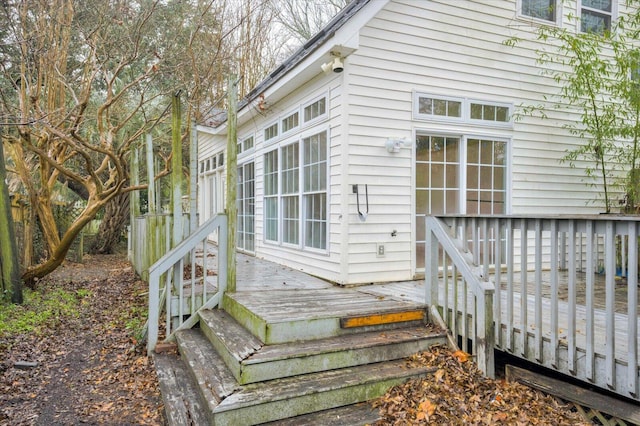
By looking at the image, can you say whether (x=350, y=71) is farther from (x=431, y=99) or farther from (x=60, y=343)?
(x=60, y=343)

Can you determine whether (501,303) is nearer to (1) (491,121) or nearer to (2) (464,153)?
(2) (464,153)

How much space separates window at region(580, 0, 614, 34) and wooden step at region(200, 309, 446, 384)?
607 centimetres

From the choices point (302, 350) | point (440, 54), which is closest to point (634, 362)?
point (302, 350)

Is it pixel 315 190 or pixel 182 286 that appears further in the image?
pixel 315 190

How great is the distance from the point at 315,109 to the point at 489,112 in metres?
2.49

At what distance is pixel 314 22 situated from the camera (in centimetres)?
1541

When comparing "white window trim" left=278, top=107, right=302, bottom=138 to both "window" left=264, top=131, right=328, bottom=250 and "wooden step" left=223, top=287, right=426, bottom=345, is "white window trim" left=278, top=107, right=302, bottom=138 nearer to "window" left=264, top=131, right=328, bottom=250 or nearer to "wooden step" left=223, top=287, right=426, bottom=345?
"window" left=264, top=131, right=328, bottom=250

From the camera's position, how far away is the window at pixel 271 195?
7456 millimetres

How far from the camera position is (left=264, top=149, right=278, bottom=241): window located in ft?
24.5

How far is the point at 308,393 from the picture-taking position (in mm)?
2805

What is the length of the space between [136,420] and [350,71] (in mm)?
4228

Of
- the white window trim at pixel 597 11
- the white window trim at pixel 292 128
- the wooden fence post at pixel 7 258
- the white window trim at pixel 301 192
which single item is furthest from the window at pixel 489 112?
the wooden fence post at pixel 7 258

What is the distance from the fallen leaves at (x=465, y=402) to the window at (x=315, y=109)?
12.1ft

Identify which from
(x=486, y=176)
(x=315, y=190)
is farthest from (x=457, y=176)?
(x=315, y=190)
